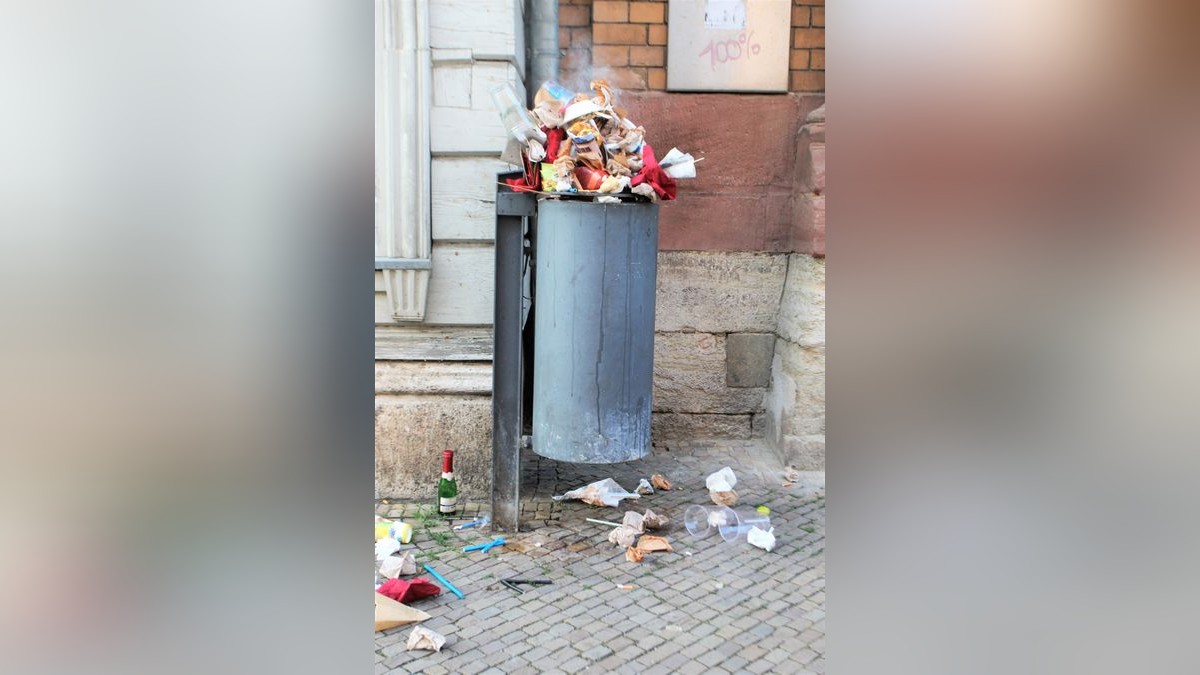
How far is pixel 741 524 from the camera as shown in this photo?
4875 millimetres

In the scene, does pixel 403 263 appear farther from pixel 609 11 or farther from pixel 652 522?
pixel 609 11

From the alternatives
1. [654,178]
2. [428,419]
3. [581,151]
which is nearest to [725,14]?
[654,178]

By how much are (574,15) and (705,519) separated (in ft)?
11.9

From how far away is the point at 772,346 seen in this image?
20.8 ft

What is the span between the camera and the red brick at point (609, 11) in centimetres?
596

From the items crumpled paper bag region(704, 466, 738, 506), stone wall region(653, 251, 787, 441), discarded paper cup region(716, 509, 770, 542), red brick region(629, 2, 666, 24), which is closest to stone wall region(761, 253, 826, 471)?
stone wall region(653, 251, 787, 441)

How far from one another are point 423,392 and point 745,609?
2278 millimetres

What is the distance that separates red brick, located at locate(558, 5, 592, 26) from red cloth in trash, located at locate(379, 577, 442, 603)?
13.1 ft

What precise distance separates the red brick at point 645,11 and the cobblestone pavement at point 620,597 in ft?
10.6

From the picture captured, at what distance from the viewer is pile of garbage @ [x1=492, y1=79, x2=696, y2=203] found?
168 inches

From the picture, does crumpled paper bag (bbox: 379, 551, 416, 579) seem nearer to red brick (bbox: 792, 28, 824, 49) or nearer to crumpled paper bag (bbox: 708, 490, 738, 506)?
crumpled paper bag (bbox: 708, 490, 738, 506)
